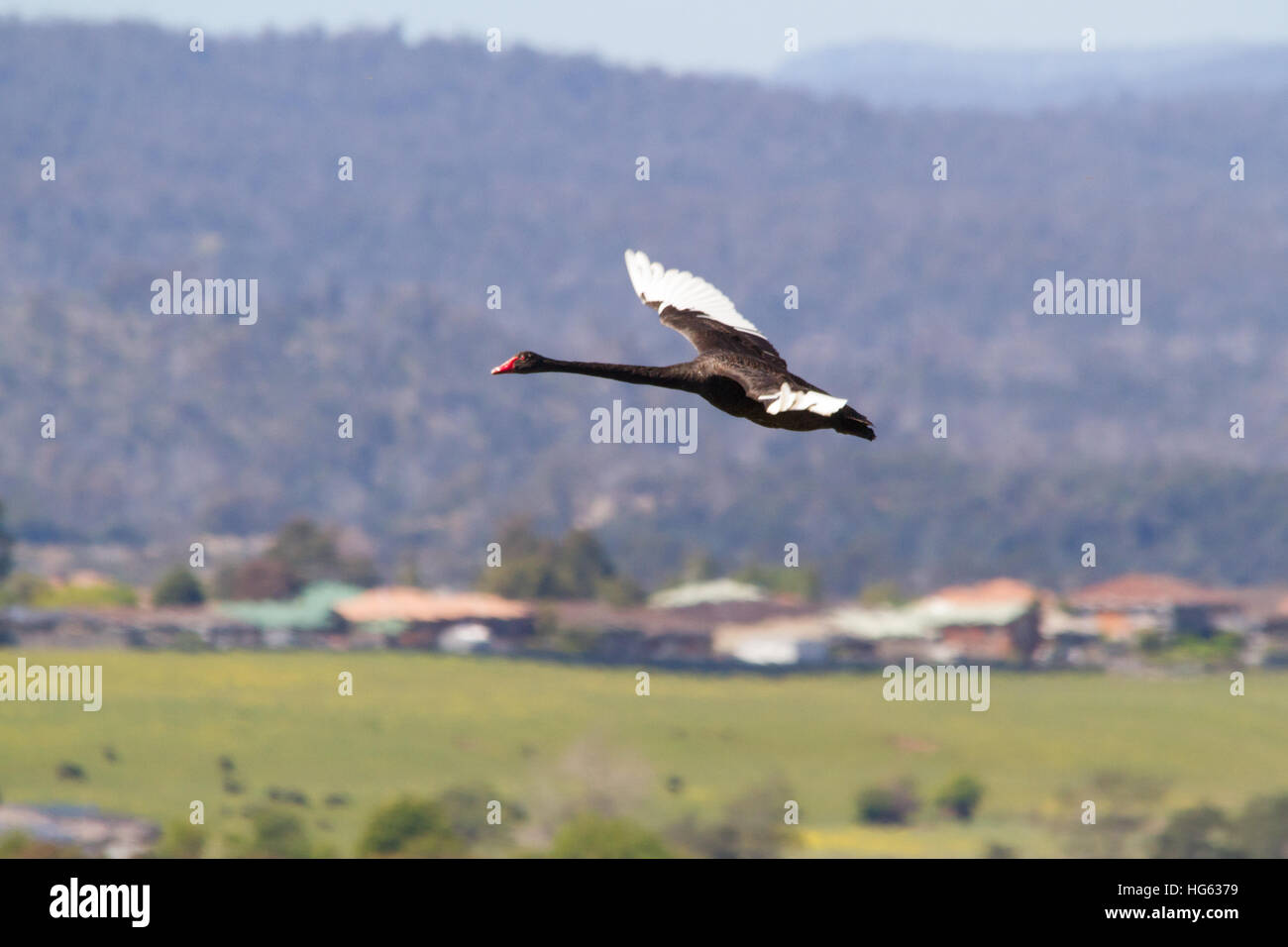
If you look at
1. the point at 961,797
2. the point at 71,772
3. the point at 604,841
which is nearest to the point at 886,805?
the point at 961,797

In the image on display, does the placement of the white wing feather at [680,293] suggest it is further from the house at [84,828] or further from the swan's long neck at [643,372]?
the house at [84,828]

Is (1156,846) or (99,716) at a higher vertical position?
(99,716)

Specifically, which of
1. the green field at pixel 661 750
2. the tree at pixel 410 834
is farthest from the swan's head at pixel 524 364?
the green field at pixel 661 750

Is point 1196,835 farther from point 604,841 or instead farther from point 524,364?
point 524,364
